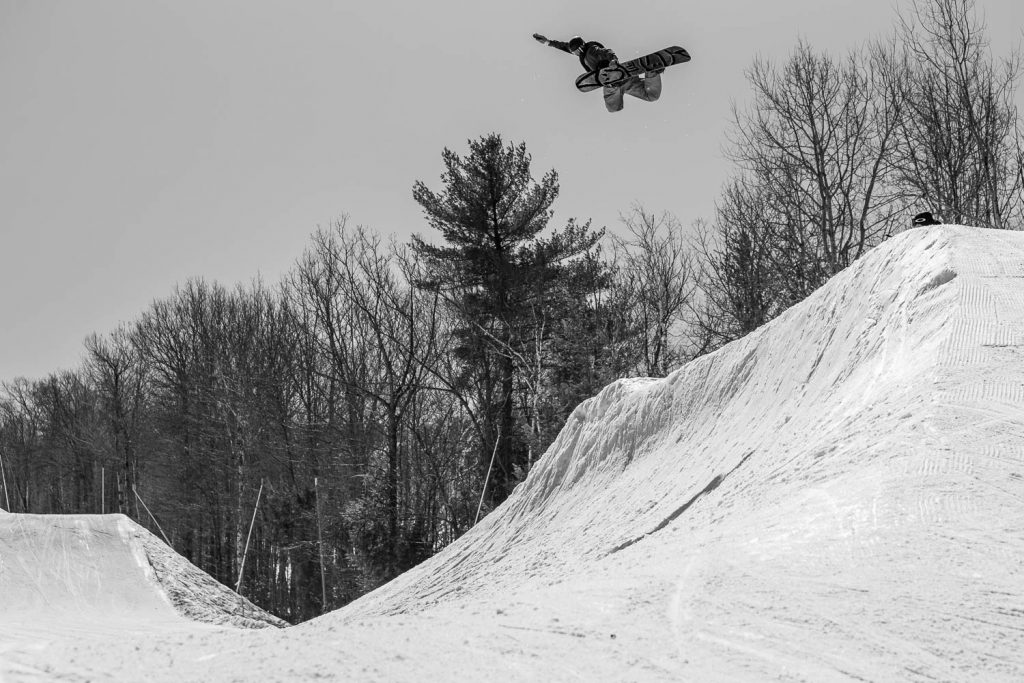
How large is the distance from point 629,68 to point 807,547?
28.0ft

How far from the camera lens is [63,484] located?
6362cm

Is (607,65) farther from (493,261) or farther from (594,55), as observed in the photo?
(493,261)

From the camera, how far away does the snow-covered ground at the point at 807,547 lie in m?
4.89

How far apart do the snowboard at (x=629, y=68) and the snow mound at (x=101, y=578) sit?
36.5ft

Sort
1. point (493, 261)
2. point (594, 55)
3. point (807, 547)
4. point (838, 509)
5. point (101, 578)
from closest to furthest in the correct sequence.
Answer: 1. point (807, 547)
2. point (838, 509)
3. point (594, 55)
4. point (101, 578)
5. point (493, 261)

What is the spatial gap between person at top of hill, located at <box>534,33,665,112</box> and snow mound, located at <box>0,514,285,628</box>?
11.2 metres

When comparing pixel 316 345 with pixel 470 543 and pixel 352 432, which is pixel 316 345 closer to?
pixel 352 432

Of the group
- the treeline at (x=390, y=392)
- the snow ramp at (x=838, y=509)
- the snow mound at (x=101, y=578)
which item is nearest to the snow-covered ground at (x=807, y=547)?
the snow ramp at (x=838, y=509)

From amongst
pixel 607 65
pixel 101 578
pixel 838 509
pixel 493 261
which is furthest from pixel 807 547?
pixel 493 261

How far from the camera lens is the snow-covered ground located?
193 inches

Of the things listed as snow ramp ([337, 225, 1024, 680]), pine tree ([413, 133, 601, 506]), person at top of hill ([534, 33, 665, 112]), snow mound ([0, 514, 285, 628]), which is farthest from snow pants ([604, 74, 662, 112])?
pine tree ([413, 133, 601, 506])

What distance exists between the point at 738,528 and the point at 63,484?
66142mm

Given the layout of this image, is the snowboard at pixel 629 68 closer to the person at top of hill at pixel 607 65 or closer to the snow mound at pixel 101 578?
the person at top of hill at pixel 607 65

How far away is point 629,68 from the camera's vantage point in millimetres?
12742
